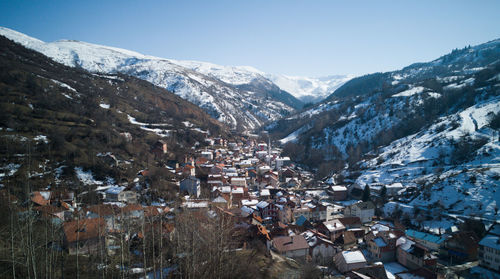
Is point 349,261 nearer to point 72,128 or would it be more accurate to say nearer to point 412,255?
point 412,255

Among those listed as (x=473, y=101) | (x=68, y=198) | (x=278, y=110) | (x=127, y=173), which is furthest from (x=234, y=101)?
(x=68, y=198)

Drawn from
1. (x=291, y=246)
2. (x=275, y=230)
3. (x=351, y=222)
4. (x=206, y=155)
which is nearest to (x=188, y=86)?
(x=206, y=155)

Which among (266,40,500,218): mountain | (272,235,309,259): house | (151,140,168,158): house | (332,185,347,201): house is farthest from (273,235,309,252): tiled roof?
(151,140,168,158): house

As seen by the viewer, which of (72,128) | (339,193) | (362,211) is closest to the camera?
(362,211)

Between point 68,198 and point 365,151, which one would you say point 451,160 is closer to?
point 365,151

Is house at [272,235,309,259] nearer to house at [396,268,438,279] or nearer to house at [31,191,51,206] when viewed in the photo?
house at [396,268,438,279]

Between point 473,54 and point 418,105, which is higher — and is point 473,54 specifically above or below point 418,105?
above
